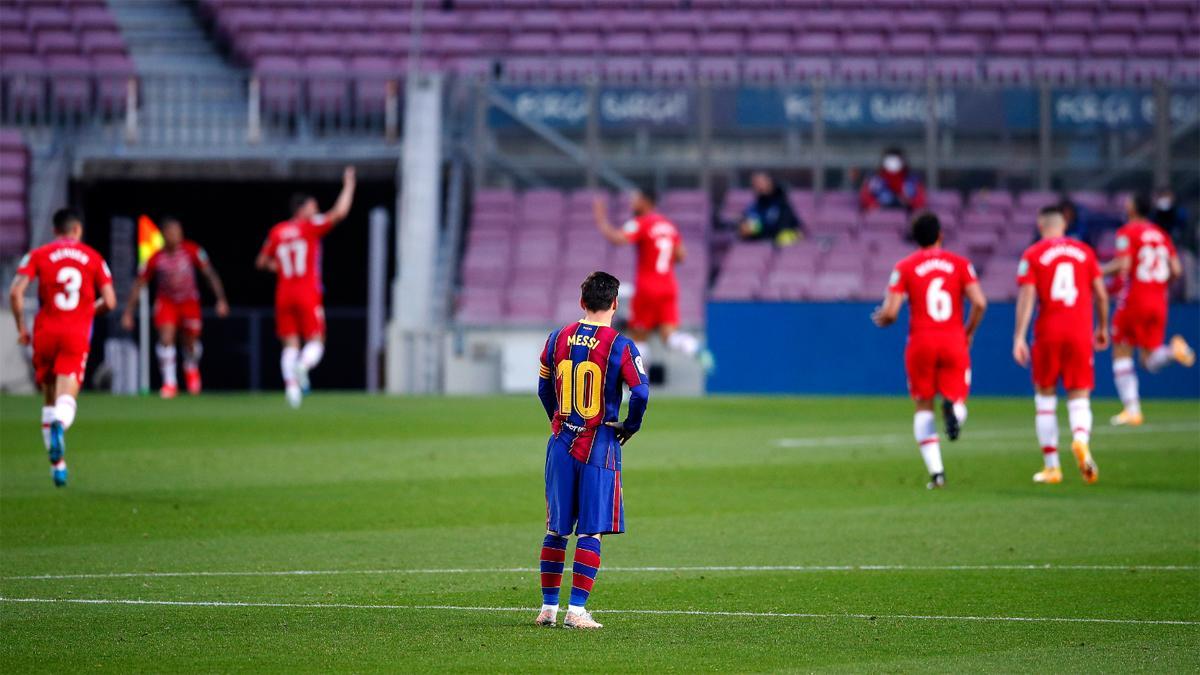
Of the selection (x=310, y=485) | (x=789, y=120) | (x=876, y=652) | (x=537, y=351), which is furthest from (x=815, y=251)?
(x=876, y=652)

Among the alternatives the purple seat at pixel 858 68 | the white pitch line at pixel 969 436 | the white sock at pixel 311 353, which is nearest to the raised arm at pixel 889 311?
the white pitch line at pixel 969 436

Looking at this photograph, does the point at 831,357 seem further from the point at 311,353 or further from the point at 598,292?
the point at 598,292

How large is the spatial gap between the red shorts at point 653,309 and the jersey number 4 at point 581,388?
43.8 feet

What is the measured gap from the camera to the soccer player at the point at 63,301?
13133 millimetres

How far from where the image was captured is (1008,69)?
30172 mm

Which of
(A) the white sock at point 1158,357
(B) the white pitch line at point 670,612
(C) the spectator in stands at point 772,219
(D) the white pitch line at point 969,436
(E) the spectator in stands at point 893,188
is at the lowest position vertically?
(D) the white pitch line at point 969,436

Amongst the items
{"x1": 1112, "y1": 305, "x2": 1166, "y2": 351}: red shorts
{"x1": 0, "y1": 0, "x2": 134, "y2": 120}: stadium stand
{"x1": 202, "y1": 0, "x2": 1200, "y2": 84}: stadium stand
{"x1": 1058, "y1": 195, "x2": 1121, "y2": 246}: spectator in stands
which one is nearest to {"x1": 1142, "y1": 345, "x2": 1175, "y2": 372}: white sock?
{"x1": 1112, "y1": 305, "x2": 1166, "y2": 351}: red shorts

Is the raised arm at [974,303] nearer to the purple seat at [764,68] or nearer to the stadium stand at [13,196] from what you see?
the purple seat at [764,68]

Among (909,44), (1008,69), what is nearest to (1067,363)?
(1008,69)

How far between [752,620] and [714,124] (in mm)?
20767

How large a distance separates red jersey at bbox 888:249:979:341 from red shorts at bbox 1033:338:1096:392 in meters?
0.86

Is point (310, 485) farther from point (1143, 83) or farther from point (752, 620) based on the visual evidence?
point (1143, 83)

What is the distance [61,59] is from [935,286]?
21080 millimetres

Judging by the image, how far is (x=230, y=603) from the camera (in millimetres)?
8445
